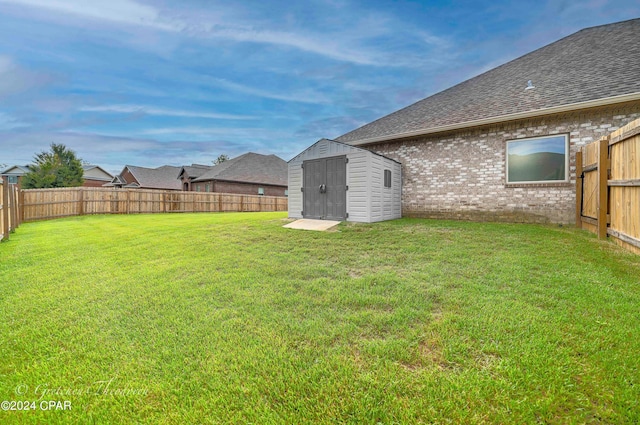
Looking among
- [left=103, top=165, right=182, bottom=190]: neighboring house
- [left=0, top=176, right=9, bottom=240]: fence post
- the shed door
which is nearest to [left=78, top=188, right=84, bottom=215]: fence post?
[left=0, top=176, right=9, bottom=240]: fence post

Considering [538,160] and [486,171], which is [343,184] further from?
[538,160]

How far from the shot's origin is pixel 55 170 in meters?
29.0

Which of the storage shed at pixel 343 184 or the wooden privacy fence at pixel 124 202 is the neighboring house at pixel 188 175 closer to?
the wooden privacy fence at pixel 124 202

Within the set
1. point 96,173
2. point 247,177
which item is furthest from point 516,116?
point 96,173

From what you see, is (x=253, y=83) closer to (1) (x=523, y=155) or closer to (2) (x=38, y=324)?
Result: (1) (x=523, y=155)

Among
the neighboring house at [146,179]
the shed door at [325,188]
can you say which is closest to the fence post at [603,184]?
the shed door at [325,188]

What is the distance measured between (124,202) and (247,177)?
11709 mm

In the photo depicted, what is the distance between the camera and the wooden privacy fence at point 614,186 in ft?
12.5

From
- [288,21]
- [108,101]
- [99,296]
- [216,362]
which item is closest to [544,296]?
[216,362]

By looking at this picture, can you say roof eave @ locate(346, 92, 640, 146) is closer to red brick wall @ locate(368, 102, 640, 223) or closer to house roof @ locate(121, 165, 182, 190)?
red brick wall @ locate(368, 102, 640, 223)

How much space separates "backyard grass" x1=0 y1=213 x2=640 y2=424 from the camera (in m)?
1.31

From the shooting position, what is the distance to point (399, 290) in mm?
2801

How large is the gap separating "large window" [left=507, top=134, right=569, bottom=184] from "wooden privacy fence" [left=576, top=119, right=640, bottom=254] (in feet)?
1.95

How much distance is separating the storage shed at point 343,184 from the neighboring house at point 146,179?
2782 centimetres
